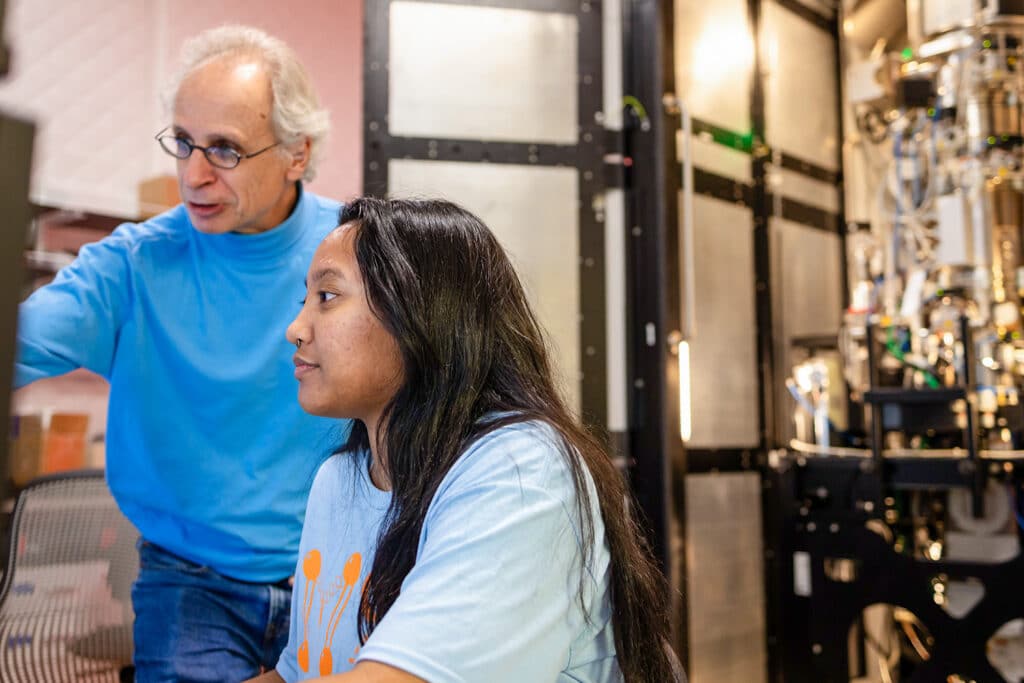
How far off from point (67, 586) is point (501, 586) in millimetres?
995

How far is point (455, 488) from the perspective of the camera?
874 millimetres

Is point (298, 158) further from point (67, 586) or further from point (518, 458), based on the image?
point (518, 458)

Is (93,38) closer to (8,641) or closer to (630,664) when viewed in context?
(8,641)

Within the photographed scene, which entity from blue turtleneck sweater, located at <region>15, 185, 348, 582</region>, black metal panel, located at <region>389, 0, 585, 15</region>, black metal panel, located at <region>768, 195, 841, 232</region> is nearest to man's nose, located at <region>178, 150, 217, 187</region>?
blue turtleneck sweater, located at <region>15, 185, 348, 582</region>

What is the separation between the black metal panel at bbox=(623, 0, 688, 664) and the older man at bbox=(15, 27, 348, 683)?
1.78m

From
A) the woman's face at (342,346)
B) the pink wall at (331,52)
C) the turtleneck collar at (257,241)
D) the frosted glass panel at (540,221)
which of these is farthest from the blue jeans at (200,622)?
the pink wall at (331,52)

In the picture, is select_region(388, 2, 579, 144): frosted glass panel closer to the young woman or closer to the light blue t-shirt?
the young woman

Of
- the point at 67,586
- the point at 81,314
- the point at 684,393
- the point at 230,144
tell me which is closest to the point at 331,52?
the point at 684,393

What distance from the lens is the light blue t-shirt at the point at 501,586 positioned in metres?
0.76

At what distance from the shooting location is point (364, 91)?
2869 mm

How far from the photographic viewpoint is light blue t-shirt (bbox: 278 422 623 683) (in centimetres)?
76

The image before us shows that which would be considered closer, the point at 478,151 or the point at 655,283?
the point at 478,151

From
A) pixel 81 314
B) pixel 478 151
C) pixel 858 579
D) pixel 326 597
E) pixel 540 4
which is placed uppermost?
pixel 540 4

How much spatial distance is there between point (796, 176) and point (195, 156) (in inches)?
123
